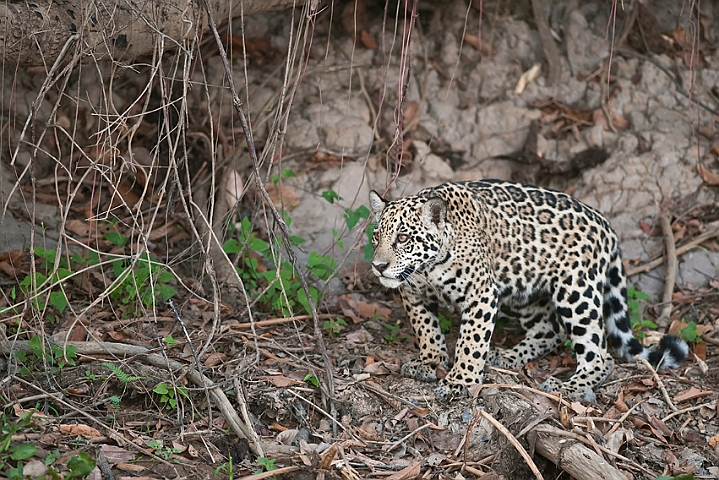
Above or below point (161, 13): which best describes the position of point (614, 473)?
below

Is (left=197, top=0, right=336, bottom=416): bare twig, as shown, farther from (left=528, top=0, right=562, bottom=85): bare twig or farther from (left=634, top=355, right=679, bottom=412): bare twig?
(left=528, top=0, right=562, bottom=85): bare twig

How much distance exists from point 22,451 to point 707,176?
23.2 feet

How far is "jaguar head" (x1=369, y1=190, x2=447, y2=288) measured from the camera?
21.0ft

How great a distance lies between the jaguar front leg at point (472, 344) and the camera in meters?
6.51

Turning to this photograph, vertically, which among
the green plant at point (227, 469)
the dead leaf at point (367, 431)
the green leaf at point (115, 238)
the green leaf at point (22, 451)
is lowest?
the dead leaf at point (367, 431)

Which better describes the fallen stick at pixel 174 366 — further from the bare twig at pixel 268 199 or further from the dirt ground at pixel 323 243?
the bare twig at pixel 268 199

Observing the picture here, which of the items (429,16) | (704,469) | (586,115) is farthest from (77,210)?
(704,469)

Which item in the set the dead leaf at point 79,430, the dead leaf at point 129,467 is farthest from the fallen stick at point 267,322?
the dead leaf at point 129,467

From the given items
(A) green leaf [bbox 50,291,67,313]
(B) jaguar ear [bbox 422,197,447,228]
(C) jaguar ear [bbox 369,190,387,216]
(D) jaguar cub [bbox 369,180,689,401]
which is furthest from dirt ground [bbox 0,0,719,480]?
(C) jaguar ear [bbox 369,190,387,216]

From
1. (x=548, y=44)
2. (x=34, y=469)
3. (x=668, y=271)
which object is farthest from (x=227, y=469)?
(x=548, y=44)

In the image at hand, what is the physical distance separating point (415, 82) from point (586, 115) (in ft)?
6.03

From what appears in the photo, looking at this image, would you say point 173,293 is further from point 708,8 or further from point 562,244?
point 708,8

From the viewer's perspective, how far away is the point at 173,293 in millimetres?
6746

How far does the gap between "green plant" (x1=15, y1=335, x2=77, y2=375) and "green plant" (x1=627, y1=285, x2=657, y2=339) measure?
462cm
